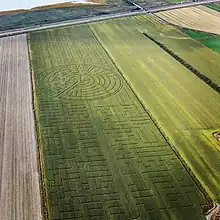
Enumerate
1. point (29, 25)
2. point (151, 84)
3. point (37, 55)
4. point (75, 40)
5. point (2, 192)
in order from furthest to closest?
point (29, 25)
point (75, 40)
point (37, 55)
point (151, 84)
point (2, 192)

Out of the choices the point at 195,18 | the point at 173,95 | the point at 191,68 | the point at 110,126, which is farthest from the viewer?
the point at 195,18

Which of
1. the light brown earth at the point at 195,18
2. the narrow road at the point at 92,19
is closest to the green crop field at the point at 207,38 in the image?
the light brown earth at the point at 195,18

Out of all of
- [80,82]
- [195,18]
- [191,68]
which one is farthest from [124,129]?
[195,18]

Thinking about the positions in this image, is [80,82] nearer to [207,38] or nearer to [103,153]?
[103,153]

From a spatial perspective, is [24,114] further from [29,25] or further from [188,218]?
[29,25]

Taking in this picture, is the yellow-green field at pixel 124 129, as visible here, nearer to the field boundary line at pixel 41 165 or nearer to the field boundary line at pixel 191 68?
the field boundary line at pixel 41 165

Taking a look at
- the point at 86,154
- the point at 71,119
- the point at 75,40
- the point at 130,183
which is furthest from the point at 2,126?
the point at 75,40
